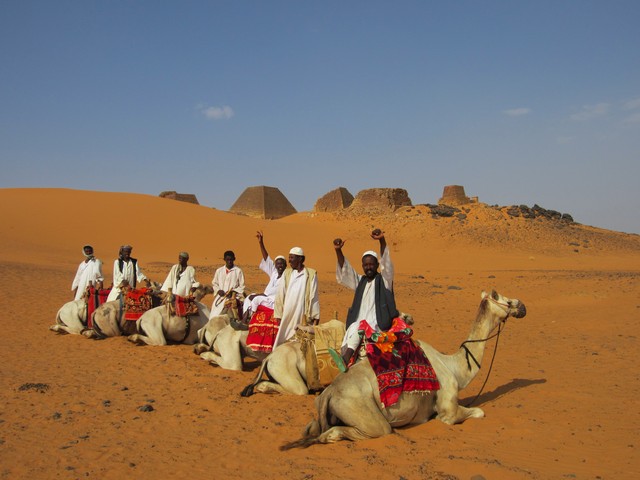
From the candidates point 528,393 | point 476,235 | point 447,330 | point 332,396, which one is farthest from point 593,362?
point 476,235

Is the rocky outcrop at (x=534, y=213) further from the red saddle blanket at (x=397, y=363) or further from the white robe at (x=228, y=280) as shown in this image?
the red saddle blanket at (x=397, y=363)

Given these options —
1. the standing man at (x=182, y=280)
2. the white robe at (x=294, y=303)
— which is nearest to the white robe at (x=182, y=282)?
the standing man at (x=182, y=280)

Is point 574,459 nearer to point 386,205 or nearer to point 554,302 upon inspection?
point 554,302

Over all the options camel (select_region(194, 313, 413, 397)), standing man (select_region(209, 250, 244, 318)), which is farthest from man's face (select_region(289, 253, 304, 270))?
standing man (select_region(209, 250, 244, 318))

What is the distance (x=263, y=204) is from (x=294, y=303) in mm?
71716

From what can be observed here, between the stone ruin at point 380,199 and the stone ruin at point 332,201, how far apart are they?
6692mm

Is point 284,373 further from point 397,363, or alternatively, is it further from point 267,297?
point 397,363

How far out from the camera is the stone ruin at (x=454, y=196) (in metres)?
53.0

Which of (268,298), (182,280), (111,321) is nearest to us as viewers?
(268,298)

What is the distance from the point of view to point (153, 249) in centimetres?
3203

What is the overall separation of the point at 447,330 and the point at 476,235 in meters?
26.9

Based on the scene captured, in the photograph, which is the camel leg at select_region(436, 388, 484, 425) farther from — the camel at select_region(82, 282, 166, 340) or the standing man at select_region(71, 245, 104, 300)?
the standing man at select_region(71, 245, 104, 300)

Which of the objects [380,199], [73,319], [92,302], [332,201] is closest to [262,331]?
[92,302]

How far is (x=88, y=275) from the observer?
36.2 ft
